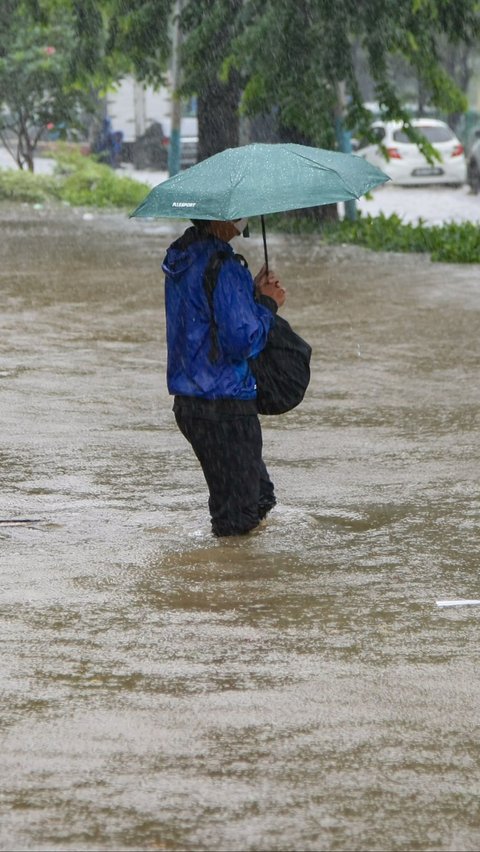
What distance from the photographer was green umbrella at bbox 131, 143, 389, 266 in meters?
6.46

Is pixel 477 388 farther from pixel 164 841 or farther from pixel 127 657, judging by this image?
pixel 164 841

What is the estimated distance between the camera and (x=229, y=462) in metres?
6.88

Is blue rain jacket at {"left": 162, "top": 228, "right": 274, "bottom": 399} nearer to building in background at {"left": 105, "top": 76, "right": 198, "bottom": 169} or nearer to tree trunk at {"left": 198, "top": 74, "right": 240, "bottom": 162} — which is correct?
tree trunk at {"left": 198, "top": 74, "right": 240, "bottom": 162}

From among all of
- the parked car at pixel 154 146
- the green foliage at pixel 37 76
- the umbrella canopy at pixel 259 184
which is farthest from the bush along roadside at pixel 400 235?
the parked car at pixel 154 146

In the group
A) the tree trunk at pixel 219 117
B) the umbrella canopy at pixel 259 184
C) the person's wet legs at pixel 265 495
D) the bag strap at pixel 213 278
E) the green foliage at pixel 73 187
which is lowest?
the person's wet legs at pixel 265 495

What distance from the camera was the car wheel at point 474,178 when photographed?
33.7 meters

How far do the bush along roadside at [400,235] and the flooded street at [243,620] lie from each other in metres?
6.97

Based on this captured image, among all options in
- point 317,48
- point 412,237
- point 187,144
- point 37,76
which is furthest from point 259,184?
point 187,144

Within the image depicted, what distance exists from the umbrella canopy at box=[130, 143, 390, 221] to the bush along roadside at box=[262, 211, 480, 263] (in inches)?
463

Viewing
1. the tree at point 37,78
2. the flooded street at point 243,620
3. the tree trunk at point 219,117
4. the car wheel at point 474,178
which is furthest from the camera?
the tree at point 37,78

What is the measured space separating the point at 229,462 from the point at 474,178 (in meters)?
27.9

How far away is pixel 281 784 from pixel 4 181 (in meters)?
30.6

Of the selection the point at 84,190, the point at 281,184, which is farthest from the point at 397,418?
the point at 84,190

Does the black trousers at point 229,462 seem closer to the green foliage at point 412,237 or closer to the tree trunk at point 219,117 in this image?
the green foliage at point 412,237
